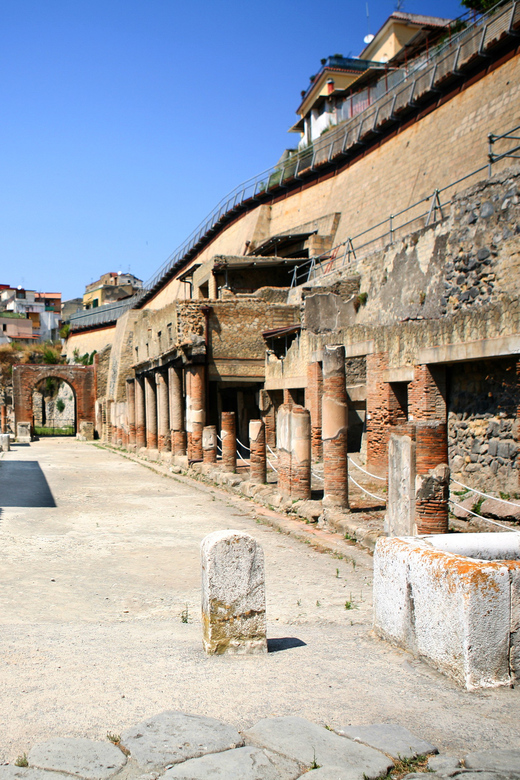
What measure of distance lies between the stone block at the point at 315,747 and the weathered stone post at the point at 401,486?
455cm

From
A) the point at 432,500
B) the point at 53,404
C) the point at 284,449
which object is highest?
the point at 53,404

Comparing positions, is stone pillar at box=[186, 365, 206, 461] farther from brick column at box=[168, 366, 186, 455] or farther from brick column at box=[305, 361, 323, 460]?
brick column at box=[305, 361, 323, 460]

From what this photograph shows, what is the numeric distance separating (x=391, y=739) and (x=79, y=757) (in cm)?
136

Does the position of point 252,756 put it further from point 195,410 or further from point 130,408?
point 130,408

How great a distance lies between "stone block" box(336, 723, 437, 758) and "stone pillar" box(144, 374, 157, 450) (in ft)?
70.1

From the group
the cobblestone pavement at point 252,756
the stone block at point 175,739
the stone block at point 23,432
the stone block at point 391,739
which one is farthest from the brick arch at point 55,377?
the stone block at point 391,739

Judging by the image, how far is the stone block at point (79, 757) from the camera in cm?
284

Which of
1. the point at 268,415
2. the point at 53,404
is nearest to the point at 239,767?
the point at 268,415

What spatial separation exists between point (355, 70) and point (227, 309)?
31.3 m

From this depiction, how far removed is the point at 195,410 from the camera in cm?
1902

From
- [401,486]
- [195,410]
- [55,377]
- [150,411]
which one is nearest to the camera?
[401,486]

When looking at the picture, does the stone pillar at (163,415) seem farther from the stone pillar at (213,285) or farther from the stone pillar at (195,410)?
the stone pillar at (213,285)

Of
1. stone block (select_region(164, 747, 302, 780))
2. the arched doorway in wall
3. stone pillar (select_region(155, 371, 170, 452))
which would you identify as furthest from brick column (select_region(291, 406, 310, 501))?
the arched doorway in wall

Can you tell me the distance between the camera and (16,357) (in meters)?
49.0
